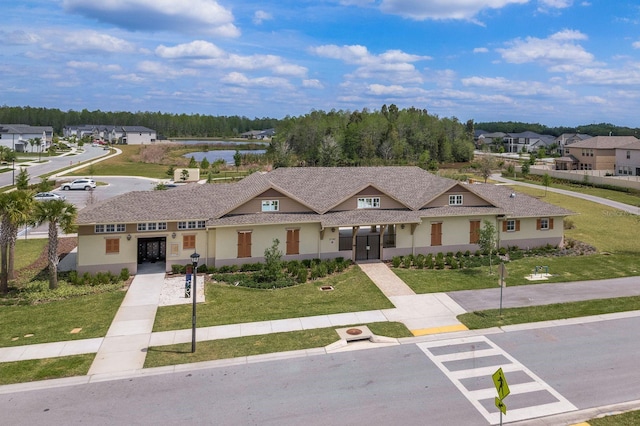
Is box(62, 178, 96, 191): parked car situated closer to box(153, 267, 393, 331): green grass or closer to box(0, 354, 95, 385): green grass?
box(153, 267, 393, 331): green grass

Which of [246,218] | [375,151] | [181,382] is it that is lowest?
[181,382]

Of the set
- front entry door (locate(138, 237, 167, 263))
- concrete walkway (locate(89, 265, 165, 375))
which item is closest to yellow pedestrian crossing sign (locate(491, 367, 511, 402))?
concrete walkway (locate(89, 265, 165, 375))

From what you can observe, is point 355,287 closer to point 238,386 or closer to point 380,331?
point 380,331

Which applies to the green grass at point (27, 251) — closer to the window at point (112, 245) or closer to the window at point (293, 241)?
the window at point (112, 245)

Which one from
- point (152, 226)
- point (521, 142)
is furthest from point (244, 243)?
point (521, 142)

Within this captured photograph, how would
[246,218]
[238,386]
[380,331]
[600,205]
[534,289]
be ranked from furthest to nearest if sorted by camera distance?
1. [600,205]
2. [246,218]
3. [534,289]
4. [380,331]
5. [238,386]

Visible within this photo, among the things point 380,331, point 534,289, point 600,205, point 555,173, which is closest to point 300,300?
point 380,331

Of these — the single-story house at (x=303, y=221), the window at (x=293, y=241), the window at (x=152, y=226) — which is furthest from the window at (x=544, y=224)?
the window at (x=152, y=226)

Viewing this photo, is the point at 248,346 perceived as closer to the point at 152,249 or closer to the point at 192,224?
the point at 192,224
